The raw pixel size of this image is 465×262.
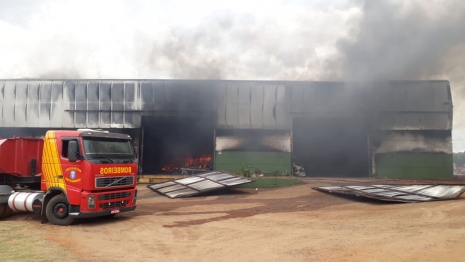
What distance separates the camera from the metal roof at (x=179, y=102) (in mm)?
24047

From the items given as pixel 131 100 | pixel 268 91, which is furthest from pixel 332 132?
pixel 131 100

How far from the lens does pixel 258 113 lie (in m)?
24.2

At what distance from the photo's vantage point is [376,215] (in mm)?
10758

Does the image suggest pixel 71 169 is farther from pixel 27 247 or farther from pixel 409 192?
pixel 409 192

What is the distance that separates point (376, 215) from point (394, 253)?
445cm

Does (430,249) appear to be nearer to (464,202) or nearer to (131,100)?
(464,202)

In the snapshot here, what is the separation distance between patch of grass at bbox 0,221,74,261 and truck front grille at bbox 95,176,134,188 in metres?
1.80

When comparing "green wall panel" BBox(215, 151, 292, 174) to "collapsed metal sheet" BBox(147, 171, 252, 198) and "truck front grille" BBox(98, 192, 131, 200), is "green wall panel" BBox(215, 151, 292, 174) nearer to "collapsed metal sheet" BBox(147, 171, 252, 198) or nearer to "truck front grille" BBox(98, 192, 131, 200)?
"collapsed metal sheet" BBox(147, 171, 252, 198)

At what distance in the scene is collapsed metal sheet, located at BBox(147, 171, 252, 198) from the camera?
16562mm

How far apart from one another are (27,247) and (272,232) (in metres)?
5.39

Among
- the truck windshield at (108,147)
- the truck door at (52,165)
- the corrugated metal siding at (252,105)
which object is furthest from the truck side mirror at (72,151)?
the corrugated metal siding at (252,105)

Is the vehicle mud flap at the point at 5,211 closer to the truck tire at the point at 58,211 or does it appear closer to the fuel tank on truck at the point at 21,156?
the fuel tank on truck at the point at 21,156

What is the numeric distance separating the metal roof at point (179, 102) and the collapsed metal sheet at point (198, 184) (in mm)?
6452

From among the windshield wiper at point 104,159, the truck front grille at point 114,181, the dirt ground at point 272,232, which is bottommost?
the dirt ground at point 272,232
